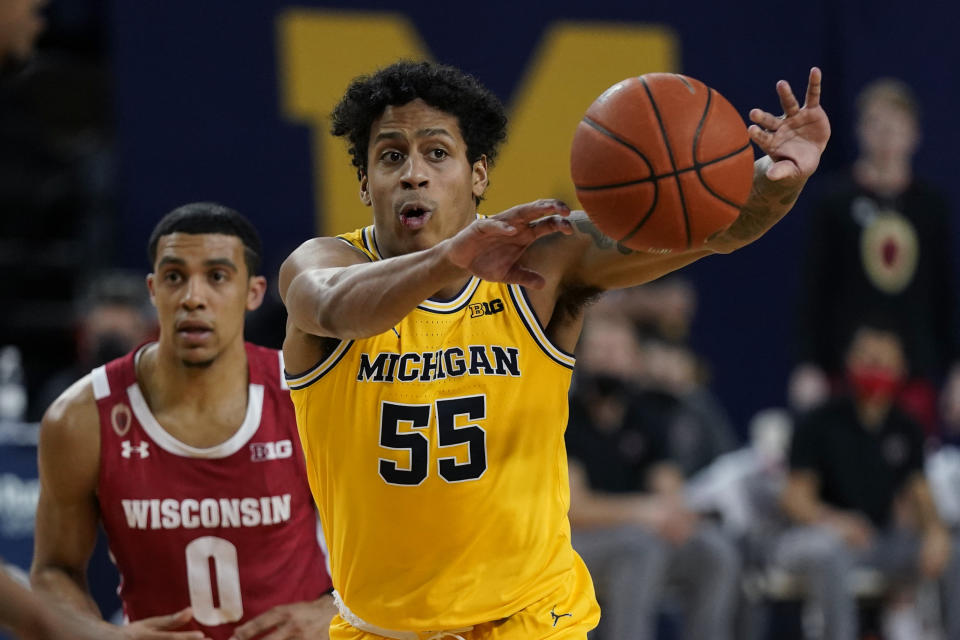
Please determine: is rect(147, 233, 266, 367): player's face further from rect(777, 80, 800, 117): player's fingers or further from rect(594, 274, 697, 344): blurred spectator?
rect(594, 274, 697, 344): blurred spectator

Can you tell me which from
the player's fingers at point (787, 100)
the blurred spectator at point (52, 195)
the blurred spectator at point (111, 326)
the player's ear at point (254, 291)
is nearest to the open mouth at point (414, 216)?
the player's fingers at point (787, 100)

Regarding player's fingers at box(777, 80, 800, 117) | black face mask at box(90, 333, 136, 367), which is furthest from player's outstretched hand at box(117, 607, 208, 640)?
black face mask at box(90, 333, 136, 367)

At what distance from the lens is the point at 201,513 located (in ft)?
15.9

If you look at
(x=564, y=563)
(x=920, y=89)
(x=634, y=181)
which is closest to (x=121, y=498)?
(x=564, y=563)

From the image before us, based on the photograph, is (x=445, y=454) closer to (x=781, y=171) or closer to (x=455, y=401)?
(x=455, y=401)

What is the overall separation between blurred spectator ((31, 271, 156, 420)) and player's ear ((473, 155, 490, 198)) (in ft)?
13.7

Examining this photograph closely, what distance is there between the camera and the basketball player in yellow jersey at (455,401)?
402 cm

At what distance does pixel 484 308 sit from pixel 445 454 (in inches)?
17.2

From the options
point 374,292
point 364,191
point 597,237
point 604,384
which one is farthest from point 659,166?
point 604,384

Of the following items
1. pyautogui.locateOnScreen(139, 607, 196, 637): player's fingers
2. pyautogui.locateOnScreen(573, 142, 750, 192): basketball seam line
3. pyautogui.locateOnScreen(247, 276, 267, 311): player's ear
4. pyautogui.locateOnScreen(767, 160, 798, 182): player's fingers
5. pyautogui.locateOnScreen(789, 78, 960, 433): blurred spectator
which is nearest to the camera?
pyautogui.locateOnScreen(573, 142, 750, 192): basketball seam line

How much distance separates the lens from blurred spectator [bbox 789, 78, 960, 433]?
31.3 ft

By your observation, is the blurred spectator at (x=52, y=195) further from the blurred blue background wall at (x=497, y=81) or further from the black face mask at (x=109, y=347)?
the black face mask at (x=109, y=347)

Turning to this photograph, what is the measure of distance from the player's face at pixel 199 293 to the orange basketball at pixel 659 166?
5.60 feet

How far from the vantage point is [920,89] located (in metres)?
12.3
